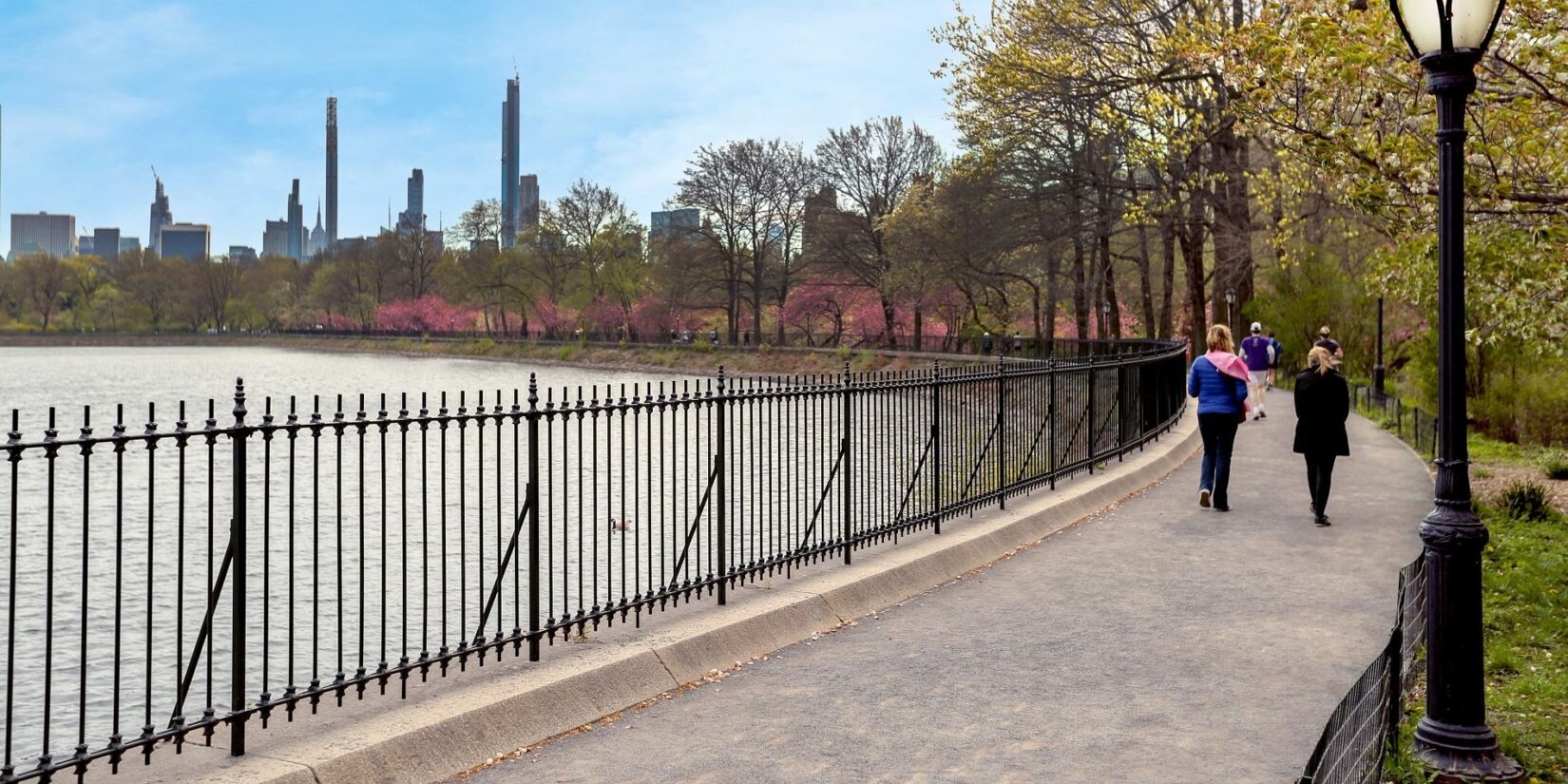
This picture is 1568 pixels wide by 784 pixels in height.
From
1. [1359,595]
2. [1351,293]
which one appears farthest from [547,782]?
[1351,293]

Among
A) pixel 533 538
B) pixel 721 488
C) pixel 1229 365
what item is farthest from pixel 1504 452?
pixel 533 538

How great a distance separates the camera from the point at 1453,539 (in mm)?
5707

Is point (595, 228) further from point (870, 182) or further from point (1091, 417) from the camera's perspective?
point (1091, 417)

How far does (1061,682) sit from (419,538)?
1556 cm

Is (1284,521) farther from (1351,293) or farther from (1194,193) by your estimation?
(1351,293)

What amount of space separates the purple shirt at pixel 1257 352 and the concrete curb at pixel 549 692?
17.0 metres

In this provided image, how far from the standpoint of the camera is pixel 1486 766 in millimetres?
5621

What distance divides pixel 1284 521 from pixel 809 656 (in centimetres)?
707

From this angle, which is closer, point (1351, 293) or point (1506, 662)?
point (1506, 662)

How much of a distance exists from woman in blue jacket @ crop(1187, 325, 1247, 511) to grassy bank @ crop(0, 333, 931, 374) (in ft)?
73.4

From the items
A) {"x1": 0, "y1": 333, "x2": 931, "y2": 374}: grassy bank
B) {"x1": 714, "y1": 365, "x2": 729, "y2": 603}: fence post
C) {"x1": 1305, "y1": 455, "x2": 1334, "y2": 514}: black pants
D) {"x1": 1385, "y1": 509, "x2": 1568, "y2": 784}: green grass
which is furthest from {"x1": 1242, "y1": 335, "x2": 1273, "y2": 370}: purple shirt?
{"x1": 714, "y1": 365, "x2": 729, "y2": 603}: fence post

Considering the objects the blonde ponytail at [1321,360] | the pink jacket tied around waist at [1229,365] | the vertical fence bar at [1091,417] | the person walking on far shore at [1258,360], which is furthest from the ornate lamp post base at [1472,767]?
the person walking on far shore at [1258,360]

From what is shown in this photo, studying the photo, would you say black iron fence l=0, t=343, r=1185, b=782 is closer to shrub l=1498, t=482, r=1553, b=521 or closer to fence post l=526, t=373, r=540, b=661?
fence post l=526, t=373, r=540, b=661

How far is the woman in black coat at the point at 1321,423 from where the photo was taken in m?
13.1
